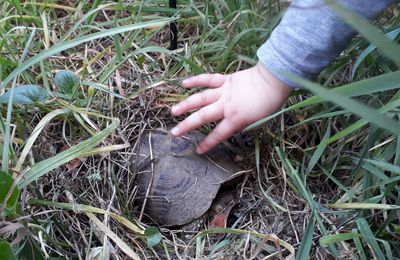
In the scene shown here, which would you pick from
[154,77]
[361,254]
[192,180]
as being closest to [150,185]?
[192,180]

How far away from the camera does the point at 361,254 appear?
98 cm

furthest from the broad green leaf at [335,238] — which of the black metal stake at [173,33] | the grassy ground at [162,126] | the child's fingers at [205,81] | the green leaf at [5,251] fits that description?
the black metal stake at [173,33]

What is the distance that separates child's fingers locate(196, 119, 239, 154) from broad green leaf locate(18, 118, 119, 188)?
19cm

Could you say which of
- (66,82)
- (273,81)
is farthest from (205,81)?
(66,82)

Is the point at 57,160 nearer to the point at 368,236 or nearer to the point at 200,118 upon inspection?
the point at 200,118

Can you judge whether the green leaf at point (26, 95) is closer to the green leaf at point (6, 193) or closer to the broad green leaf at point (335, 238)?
the green leaf at point (6, 193)

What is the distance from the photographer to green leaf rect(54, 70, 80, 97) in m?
1.18

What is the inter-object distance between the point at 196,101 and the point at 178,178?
16 centimetres

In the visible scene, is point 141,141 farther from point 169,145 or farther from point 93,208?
point 93,208

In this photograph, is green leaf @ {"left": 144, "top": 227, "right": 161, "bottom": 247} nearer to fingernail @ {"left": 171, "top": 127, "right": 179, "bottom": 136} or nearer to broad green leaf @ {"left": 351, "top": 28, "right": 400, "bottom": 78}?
fingernail @ {"left": 171, "top": 127, "right": 179, "bottom": 136}

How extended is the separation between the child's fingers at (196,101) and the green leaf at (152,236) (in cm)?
26

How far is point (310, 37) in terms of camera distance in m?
0.96

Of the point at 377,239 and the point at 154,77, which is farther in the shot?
the point at 154,77

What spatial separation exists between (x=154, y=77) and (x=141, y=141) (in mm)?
193
